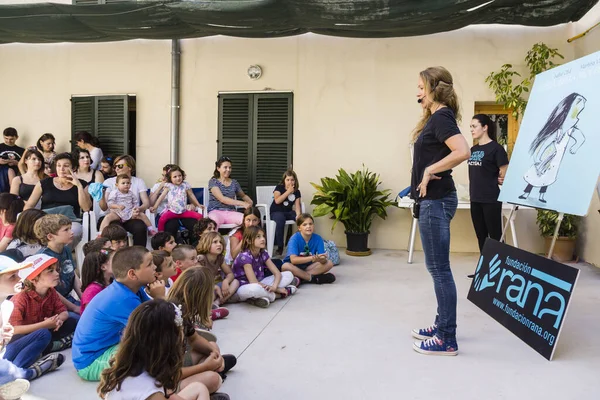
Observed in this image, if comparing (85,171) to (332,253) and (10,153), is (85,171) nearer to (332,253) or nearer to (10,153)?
(10,153)

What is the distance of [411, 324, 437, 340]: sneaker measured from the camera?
298 centimetres

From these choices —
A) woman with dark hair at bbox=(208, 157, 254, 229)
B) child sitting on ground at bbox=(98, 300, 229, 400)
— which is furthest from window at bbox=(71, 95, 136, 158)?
child sitting on ground at bbox=(98, 300, 229, 400)

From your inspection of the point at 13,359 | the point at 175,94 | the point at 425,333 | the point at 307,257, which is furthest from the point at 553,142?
the point at 175,94

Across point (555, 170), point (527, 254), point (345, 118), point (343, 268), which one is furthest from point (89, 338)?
point (345, 118)

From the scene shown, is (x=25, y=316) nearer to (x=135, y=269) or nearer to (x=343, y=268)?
(x=135, y=269)

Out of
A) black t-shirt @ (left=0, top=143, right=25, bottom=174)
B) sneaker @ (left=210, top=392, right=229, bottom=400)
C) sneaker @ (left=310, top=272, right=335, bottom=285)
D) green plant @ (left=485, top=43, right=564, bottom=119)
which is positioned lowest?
sneaker @ (left=310, top=272, right=335, bottom=285)

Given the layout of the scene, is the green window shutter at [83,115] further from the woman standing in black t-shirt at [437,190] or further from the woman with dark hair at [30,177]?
the woman standing in black t-shirt at [437,190]

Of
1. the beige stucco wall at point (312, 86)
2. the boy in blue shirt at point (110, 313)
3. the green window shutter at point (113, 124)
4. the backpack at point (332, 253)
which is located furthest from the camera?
the green window shutter at point (113, 124)

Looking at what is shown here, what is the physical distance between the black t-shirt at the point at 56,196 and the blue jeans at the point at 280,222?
6.78 ft

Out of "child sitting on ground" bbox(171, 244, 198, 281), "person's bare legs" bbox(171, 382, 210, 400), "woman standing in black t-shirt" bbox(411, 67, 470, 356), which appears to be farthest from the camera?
"child sitting on ground" bbox(171, 244, 198, 281)

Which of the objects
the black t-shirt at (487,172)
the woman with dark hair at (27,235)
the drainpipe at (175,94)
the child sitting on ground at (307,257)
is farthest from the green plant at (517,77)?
the woman with dark hair at (27,235)

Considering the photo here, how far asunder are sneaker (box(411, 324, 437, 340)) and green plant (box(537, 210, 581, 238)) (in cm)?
320

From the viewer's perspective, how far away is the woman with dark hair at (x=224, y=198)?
5.47 meters

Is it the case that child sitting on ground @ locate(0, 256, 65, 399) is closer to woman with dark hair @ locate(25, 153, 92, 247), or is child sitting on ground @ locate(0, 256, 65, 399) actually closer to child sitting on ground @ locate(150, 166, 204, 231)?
woman with dark hair @ locate(25, 153, 92, 247)
